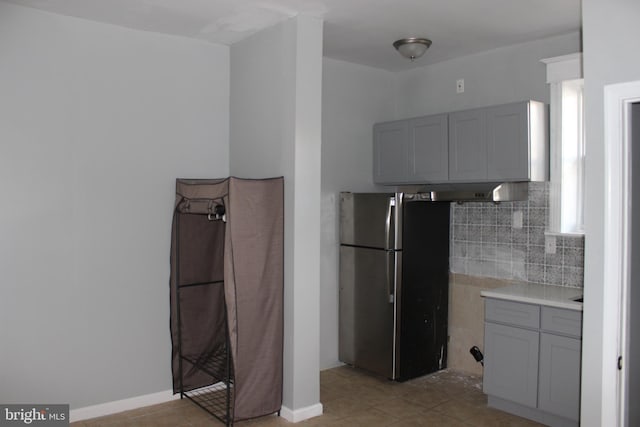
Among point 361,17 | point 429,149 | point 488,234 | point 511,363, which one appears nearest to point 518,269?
point 488,234

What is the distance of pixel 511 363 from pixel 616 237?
1.55m

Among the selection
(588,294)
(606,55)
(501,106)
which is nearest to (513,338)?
(588,294)

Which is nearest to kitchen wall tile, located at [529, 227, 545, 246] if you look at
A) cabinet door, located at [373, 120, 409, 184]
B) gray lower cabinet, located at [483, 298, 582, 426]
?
gray lower cabinet, located at [483, 298, 582, 426]

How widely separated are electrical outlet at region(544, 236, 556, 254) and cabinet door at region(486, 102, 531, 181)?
20.9 inches

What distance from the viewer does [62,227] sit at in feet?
11.7

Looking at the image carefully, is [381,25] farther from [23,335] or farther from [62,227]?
[23,335]

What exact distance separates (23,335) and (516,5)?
3.67 metres

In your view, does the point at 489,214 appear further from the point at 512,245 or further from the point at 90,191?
the point at 90,191

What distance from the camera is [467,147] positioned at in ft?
13.8

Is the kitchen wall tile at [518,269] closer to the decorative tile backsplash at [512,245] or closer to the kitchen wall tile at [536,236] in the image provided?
the decorative tile backsplash at [512,245]

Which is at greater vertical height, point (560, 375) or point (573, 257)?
point (573, 257)

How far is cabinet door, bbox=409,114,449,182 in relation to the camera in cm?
435

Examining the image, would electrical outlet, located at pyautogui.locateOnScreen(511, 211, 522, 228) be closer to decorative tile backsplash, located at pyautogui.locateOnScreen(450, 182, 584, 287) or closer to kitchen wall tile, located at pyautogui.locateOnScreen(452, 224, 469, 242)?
decorative tile backsplash, located at pyautogui.locateOnScreen(450, 182, 584, 287)

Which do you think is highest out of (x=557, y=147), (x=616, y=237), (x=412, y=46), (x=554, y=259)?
(x=412, y=46)
